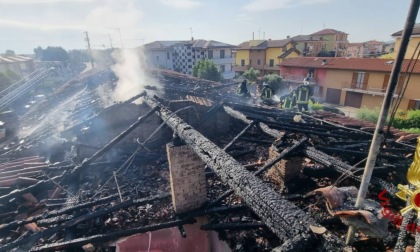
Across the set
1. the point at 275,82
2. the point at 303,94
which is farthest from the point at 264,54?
the point at 303,94

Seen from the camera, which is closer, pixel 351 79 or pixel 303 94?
pixel 303 94

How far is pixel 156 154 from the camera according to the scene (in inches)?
319

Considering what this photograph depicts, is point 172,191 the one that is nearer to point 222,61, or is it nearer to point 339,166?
point 339,166

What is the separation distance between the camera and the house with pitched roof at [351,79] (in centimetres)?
2854

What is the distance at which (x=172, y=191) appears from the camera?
206 inches

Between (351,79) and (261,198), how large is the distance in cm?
3697

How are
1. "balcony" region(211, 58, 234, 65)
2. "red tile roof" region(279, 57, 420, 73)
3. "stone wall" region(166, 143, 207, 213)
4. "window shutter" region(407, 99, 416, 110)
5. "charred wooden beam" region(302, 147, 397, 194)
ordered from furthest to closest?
"balcony" region(211, 58, 234, 65)
"red tile roof" region(279, 57, 420, 73)
"window shutter" region(407, 99, 416, 110)
"stone wall" region(166, 143, 207, 213)
"charred wooden beam" region(302, 147, 397, 194)

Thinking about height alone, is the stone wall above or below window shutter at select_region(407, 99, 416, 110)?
above

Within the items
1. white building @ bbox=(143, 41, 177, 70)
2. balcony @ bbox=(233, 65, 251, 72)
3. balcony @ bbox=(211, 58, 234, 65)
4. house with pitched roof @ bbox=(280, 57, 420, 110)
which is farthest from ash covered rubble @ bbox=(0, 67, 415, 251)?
balcony @ bbox=(233, 65, 251, 72)

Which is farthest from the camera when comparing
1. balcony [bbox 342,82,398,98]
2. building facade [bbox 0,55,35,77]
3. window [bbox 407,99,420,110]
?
building facade [bbox 0,55,35,77]

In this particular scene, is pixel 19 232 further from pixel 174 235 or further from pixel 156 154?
pixel 156 154

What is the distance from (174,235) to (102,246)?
5.05ft

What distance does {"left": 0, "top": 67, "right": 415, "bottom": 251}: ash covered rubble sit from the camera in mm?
3430

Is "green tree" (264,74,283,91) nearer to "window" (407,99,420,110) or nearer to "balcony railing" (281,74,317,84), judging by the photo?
"balcony railing" (281,74,317,84)
